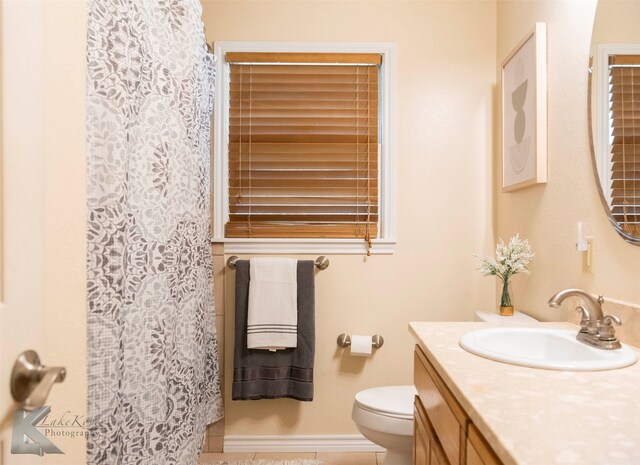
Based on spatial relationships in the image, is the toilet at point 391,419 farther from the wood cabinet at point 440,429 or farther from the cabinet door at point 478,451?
the cabinet door at point 478,451

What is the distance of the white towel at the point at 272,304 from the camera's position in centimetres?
205

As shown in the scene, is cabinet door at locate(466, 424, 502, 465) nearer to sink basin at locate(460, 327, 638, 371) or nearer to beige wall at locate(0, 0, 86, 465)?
sink basin at locate(460, 327, 638, 371)


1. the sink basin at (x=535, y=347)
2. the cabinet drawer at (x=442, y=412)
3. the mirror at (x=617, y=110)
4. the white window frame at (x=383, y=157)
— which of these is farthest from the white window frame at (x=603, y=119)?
the white window frame at (x=383, y=157)

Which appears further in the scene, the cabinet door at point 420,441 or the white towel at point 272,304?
the white towel at point 272,304

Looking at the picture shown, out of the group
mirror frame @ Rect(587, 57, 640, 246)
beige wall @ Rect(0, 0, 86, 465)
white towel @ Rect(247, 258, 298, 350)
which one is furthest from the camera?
white towel @ Rect(247, 258, 298, 350)

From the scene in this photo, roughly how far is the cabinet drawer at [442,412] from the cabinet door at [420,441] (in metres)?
0.06

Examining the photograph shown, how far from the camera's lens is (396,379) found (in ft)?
7.16

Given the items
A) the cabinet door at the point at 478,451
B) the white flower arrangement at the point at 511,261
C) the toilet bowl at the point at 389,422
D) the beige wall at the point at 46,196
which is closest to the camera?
the beige wall at the point at 46,196

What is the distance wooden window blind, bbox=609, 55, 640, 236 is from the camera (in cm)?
115

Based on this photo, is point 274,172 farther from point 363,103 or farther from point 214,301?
point 214,301

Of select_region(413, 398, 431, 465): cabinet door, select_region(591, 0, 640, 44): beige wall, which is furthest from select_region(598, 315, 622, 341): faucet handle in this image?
select_region(591, 0, 640, 44): beige wall

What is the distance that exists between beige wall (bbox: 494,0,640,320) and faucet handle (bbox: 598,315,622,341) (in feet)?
0.45

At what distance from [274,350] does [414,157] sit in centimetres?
120

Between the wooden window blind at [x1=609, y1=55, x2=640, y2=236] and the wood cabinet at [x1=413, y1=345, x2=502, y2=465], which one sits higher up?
the wooden window blind at [x1=609, y1=55, x2=640, y2=236]
